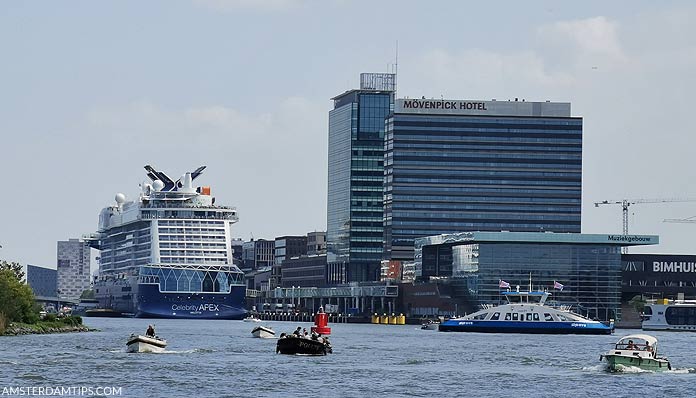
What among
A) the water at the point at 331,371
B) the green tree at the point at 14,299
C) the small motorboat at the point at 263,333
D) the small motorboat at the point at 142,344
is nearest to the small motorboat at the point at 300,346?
the water at the point at 331,371

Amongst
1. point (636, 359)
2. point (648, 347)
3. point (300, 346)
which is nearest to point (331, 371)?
point (300, 346)

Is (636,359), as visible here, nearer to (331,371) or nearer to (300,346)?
(331,371)

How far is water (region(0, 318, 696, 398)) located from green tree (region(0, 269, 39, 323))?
1729cm

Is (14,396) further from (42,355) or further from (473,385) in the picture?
(42,355)

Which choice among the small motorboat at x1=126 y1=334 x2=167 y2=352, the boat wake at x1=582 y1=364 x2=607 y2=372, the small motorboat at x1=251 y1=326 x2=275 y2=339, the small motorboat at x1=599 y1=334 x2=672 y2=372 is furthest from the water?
the small motorboat at x1=251 y1=326 x2=275 y2=339

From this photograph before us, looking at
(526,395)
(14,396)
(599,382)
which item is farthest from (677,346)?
(14,396)

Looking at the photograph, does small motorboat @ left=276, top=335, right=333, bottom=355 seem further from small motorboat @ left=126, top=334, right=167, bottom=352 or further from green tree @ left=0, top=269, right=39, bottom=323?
green tree @ left=0, top=269, right=39, bottom=323

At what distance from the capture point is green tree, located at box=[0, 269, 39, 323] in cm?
17900

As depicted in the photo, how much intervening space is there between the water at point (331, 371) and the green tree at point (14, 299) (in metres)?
17.3

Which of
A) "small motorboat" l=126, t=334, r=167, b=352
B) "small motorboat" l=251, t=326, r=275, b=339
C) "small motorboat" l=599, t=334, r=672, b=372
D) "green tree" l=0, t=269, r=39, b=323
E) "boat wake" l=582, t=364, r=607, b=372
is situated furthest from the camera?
"small motorboat" l=251, t=326, r=275, b=339

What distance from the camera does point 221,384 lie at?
101 meters

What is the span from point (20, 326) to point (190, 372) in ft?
255

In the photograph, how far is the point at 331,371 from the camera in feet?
378

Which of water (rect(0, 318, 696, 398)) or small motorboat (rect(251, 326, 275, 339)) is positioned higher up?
small motorboat (rect(251, 326, 275, 339))
